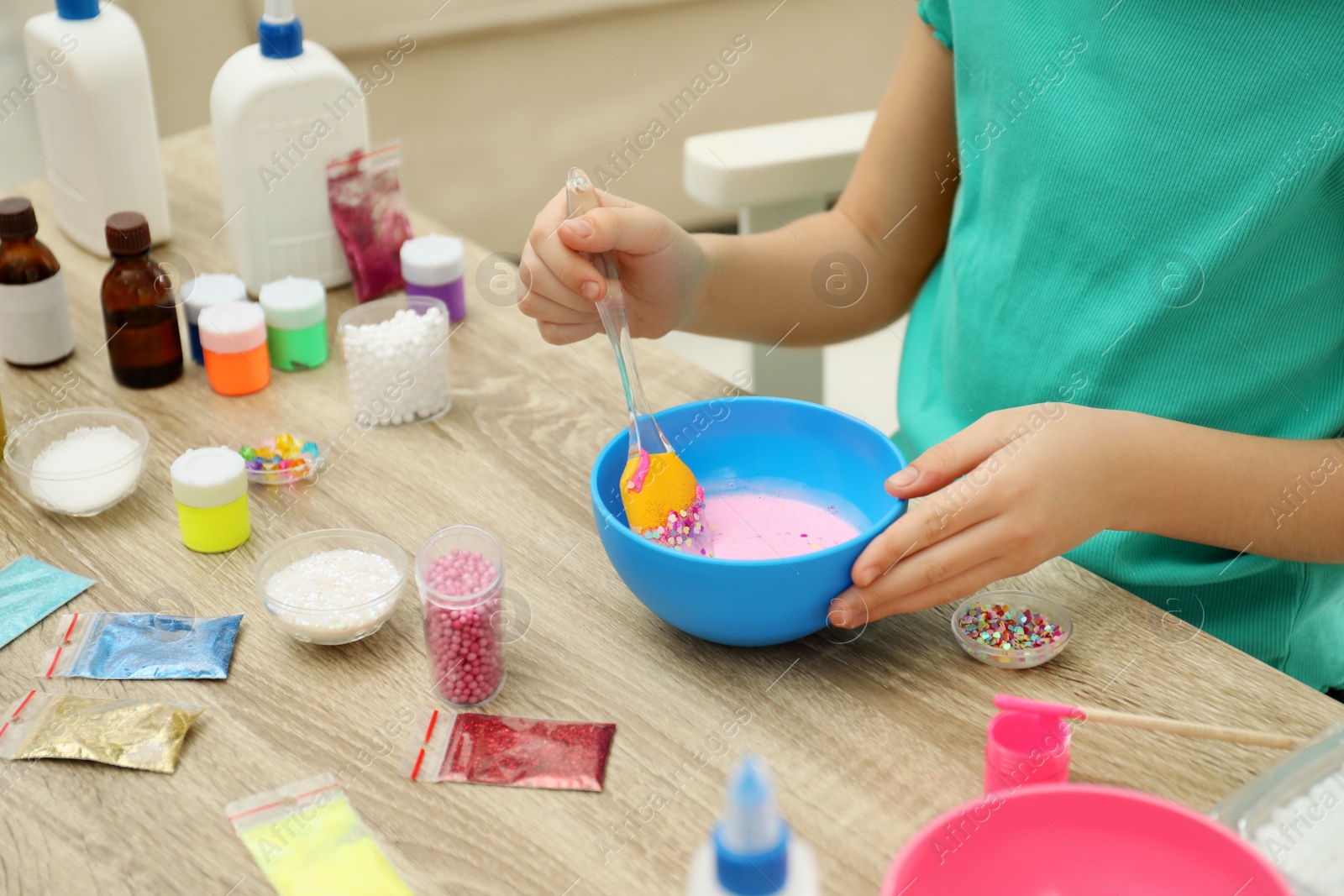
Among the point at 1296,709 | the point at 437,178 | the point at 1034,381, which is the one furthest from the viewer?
the point at 437,178

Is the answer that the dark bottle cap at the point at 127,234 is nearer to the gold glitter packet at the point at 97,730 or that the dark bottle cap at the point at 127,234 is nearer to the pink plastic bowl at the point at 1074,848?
the gold glitter packet at the point at 97,730

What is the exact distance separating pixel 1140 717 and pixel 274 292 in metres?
0.83

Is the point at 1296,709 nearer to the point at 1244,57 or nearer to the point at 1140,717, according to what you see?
the point at 1140,717

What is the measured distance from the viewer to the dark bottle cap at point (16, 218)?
1023 mm

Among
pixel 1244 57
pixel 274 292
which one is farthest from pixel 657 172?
pixel 1244 57

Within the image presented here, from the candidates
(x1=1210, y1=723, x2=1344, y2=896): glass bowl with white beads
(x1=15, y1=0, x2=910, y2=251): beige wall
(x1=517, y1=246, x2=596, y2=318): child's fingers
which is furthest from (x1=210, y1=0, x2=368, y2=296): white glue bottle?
(x1=15, y1=0, x2=910, y2=251): beige wall

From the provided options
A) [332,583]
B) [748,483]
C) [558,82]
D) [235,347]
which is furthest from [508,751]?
[558,82]

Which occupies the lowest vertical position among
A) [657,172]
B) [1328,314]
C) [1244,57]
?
[657,172]

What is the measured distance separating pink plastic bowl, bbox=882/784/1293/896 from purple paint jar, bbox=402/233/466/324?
0.75 metres

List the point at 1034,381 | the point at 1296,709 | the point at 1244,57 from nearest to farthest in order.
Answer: the point at 1296,709, the point at 1244,57, the point at 1034,381

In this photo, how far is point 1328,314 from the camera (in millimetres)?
928

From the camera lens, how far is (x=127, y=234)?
40.4 inches

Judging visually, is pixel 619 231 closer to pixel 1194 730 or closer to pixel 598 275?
pixel 598 275

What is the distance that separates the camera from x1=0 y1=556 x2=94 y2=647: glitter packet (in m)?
0.83
